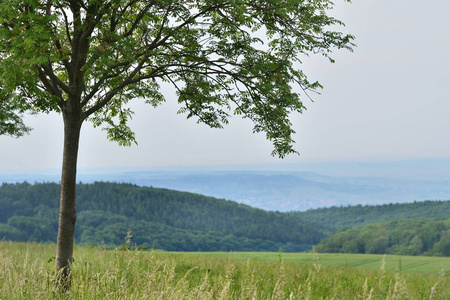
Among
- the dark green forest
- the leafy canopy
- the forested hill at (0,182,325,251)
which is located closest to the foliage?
the dark green forest

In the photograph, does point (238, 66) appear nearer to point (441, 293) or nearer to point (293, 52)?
point (293, 52)

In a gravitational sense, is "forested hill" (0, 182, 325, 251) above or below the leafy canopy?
below

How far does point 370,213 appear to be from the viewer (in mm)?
152625

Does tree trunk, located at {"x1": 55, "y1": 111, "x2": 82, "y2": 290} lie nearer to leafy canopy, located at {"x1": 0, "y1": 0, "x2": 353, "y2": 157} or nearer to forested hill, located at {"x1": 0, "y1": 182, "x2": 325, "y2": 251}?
leafy canopy, located at {"x1": 0, "y1": 0, "x2": 353, "y2": 157}

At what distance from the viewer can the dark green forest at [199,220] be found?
345ft

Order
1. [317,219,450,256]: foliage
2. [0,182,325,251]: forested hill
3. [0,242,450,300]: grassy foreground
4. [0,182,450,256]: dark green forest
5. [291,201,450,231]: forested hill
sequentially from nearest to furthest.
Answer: [0,242,450,300]: grassy foreground, [317,219,450,256]: foliage, [0,182,450,256]: dark green forest, [0,182,325,251]: forested hill, [291,201,450,231]: forested hill

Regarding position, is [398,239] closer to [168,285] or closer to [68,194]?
[68,194]

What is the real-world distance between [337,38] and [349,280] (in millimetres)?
6300

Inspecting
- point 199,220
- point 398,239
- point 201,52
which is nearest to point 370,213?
point 398,239

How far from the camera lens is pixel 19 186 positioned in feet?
441

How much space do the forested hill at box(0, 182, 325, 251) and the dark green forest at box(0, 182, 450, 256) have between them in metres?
0.27

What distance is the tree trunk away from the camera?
1054 centimetres

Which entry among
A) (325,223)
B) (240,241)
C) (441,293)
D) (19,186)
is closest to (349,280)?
(441,293)

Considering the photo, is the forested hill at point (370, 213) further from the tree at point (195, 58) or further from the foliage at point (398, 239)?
the tree at point (195, 58)
